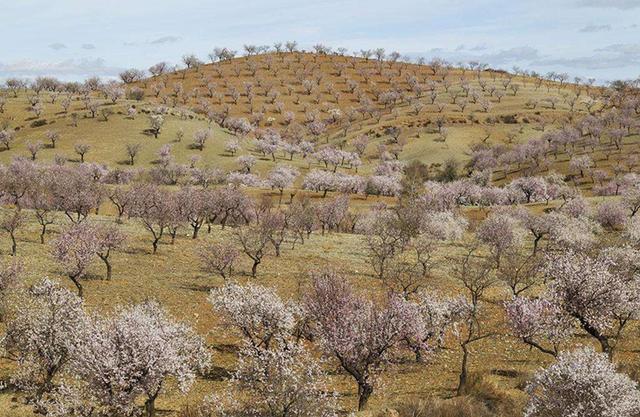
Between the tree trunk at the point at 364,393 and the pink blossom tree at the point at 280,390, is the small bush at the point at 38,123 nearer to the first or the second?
the tree trunk at the point at 364,393

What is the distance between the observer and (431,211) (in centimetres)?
10231

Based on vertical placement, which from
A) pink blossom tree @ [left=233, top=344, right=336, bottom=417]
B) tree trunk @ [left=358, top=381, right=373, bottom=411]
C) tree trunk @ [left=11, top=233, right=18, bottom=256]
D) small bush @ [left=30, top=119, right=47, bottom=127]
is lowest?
tree trunk @ [left=358, top=381, right=373, bottom=411]

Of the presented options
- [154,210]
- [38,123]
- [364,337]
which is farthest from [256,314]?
[38,123]

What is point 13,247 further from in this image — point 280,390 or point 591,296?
point 591,296

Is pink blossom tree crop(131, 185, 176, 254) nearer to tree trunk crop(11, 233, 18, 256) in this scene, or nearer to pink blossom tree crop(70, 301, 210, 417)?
tree trunk crop(11, 233, 18, 256)

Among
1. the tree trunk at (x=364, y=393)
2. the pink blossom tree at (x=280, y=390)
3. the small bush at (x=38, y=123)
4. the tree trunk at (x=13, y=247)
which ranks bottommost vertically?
the tree trunk at (x=364, y=393)

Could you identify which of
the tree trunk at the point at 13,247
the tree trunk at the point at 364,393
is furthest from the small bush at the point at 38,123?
the tree trunk at the point at 364,393

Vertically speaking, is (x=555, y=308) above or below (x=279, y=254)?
above

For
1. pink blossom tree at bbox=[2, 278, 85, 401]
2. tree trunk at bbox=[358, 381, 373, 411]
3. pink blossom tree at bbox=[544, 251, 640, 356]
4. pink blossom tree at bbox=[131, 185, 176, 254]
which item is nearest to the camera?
pink blossom tree at bbox=[2, 278, 85, 401]

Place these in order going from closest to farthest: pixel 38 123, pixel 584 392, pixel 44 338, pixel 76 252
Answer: pixel 584 392 < pixel 44 338 < pixel 76 252 < pixel 38 123

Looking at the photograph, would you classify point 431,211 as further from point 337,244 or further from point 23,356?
point 23,356

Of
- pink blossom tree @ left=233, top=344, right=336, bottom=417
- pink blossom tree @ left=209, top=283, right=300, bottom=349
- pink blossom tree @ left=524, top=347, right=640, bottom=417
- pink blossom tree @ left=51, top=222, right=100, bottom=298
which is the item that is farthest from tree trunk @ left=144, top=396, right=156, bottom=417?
pink blossom tree @ left=51, top=222, right=100, bottom=298

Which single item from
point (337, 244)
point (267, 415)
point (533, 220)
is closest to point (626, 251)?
point (533, 220)

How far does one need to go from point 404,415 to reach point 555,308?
1693 centimetres
